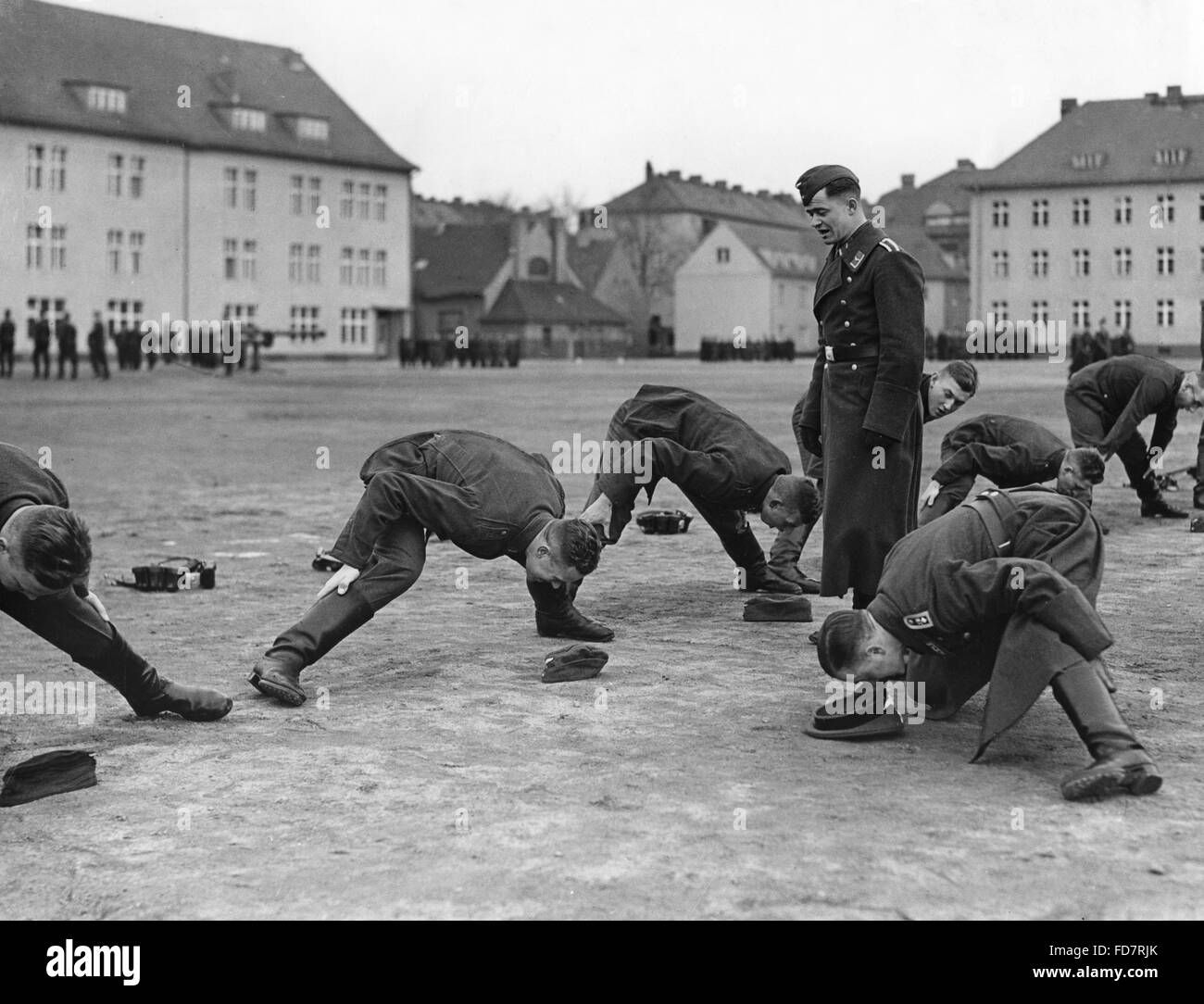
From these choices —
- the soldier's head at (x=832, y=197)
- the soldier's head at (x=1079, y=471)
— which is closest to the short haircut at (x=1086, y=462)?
the soldier's head at (x=1079, y=471)

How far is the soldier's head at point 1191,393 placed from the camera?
41.6 feet

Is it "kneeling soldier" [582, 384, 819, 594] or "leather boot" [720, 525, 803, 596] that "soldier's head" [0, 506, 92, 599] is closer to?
"kneeling soldier" [582, 384, 819, 594]

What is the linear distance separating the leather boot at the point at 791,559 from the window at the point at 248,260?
215ft

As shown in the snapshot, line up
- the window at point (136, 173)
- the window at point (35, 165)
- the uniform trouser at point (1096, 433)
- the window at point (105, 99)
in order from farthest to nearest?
1. the window at point (136, 173)
2. the window at point (105, 99)
3. the window at point (35, 165)
4. the uniform trouser at point (1096, 433)

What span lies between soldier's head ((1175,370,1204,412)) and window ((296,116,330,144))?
66.8m

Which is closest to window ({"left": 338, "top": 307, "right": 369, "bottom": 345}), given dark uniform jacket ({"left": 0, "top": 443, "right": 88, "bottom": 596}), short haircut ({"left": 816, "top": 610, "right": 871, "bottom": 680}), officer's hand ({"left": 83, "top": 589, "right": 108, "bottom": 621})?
officer's hand ({"left": 83, "top": 589, "right": 108, "bottom": 621})

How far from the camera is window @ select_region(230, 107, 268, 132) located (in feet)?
238

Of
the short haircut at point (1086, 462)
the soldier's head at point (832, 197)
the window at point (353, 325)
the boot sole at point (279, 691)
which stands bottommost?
the boot sole at point (279, 691)

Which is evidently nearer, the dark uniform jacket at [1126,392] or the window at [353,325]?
the dark uniform jacket at [1126,392]

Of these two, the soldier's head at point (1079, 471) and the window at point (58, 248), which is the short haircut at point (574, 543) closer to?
the soldier's head at point (1079, 471)

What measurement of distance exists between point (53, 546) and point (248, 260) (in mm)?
69485

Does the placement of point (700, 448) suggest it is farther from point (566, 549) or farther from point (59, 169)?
point (59, 169)

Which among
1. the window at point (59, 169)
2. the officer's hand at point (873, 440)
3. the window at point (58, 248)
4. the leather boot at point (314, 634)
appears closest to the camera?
the leather boot at point (314, 634)

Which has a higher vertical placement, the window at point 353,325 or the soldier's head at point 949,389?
the window at point 353,325
